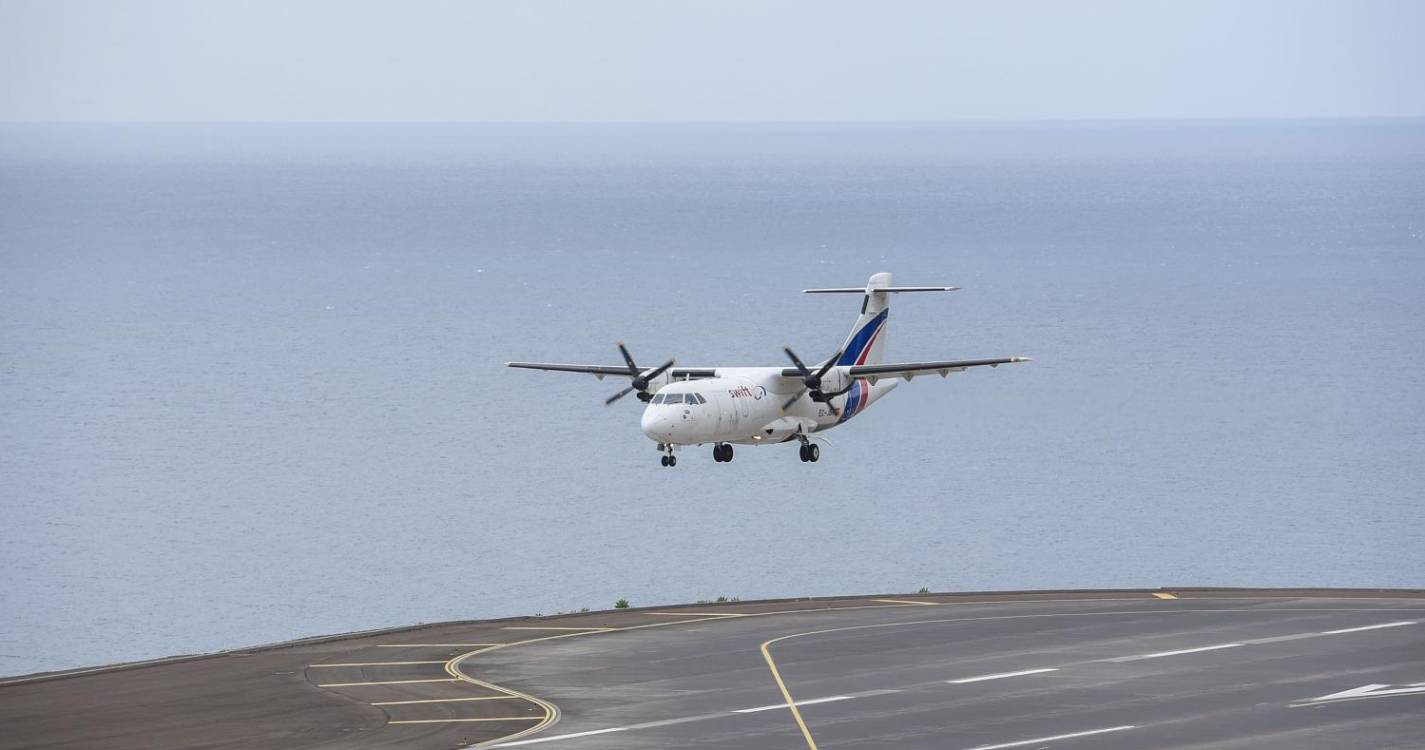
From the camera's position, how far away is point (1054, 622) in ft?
229

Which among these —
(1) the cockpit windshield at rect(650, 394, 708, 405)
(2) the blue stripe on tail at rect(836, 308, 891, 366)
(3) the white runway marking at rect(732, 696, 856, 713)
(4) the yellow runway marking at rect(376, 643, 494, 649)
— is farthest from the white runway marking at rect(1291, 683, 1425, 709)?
(2) the blue stripe on tail at rect(836, 308, 891, 366)

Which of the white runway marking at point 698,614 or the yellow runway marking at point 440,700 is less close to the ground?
the white runway marking at point 698,614

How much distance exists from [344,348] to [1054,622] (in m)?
135

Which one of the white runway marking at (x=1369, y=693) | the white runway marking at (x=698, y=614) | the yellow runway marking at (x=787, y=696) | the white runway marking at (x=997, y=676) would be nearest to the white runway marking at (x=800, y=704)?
the yellow runway marking at (x=787, y=696)

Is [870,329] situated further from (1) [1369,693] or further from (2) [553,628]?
(1) [1369,693]

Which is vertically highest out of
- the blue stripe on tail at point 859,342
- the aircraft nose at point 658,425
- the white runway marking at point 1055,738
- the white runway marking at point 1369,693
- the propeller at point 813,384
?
the blue stripe on tail at point 859,342

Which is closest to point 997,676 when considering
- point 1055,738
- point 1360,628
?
point 1055,738

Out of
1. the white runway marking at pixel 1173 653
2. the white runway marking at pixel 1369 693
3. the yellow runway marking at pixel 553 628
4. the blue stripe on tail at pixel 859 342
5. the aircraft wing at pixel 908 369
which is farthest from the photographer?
the blue stripe on tail at pixel 859 342

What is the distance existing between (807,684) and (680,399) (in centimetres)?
2057

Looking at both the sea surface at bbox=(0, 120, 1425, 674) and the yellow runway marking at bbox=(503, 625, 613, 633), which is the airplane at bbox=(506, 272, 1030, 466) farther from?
the sea surface at bbox=(0, 120, 1425, 674)

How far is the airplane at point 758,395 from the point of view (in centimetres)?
7556

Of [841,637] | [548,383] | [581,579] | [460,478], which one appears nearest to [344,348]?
[548,383]

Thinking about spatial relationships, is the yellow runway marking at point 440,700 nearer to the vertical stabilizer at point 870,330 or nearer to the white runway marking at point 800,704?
the white runway marking at point 800,704

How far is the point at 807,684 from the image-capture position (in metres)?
57.4
